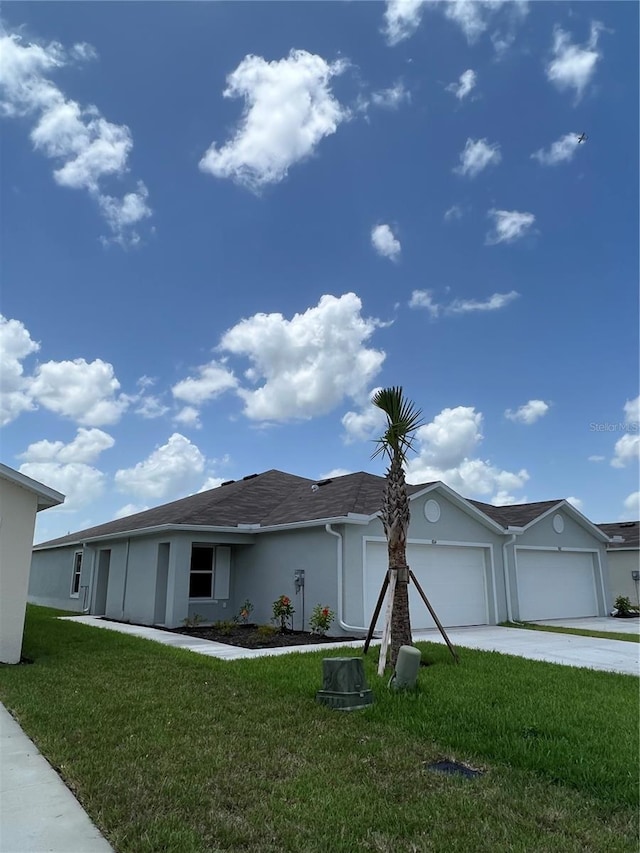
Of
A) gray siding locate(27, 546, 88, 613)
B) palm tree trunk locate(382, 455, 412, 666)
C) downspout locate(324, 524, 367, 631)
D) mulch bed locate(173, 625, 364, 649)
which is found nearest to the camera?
palm tree trunk locate(382, 455, 412, 666)

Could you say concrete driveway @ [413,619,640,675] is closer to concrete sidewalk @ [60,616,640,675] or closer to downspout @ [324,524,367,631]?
concrete sidewalk @ [60,616,640,675]

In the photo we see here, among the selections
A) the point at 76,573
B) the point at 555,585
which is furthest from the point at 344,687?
the point at 76,573

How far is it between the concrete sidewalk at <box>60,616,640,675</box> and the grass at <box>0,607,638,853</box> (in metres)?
1.69

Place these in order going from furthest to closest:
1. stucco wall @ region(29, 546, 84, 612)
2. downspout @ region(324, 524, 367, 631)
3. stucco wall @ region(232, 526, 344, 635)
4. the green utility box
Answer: stucco wall @ region(29, 546, 84, 612), stucco wall @ region(232, 526, 344, 635), downspout @ region(324, 524, 367, 631), the green utility box

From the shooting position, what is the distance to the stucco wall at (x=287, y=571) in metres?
13.4

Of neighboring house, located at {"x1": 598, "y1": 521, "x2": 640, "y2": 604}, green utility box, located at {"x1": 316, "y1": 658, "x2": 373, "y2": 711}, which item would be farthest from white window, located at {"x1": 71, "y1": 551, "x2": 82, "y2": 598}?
neighboring house, located at {"x1": 598, "y1": 521, "x2": 640, "y2": 604}

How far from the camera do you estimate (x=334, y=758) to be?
4.64 m

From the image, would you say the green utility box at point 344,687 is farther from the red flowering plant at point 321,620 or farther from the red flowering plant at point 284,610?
the red flowering plant at point 284,610

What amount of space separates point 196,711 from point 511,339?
41.3 feet

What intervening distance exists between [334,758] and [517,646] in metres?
7.94

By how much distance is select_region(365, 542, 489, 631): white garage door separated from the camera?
14.0 m

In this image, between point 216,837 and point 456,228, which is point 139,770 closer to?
point 216,837

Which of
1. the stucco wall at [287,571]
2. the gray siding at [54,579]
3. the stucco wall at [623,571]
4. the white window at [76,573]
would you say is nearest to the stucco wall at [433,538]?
the stucco wall at [287,571]

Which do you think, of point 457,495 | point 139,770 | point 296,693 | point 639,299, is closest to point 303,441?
point 457,495
